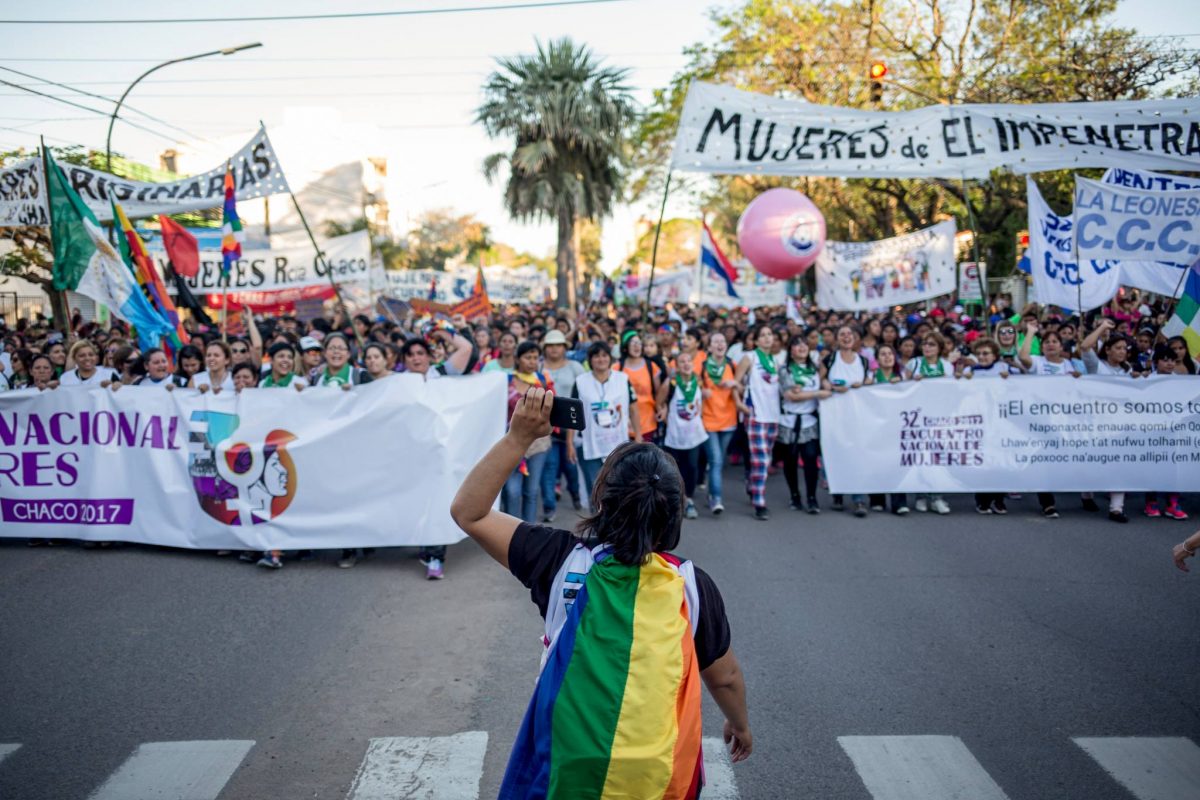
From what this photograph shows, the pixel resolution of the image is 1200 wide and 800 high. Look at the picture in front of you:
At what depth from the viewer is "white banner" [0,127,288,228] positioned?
10508 millimetres

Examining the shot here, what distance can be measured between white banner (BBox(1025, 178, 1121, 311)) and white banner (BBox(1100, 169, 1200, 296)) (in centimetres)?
20

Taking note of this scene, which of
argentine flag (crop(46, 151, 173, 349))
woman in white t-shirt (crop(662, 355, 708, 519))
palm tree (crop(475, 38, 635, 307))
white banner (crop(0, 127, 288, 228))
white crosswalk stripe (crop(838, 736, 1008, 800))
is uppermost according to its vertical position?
palm tree (crop(475, 38, 635, 307))

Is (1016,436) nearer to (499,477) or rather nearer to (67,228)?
(499,477)

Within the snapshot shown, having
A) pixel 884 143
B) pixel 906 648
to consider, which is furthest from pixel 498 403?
pixel 884 143

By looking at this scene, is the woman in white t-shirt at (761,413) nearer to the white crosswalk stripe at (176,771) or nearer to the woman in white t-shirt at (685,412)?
the woman in white t-shirt at (685,412)

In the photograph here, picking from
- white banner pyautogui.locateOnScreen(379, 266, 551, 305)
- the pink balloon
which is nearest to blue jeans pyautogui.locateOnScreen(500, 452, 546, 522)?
the pink balloon

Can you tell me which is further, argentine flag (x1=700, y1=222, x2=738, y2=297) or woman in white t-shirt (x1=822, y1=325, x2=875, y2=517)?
argentine flag (x1=700, y1=222, x2=738, y2=297)

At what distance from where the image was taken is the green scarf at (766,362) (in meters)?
9.11

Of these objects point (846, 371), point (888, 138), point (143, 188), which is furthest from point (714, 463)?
point (143, 188)

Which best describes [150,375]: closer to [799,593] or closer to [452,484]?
[452,484]

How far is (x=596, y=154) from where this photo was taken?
30.4 meters

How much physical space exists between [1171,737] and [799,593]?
2.53 meters

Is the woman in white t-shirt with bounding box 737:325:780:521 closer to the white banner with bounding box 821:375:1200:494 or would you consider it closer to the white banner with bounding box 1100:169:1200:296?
Result: the white banner with bounding box 821:375:1200:494

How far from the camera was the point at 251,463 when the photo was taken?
7.43 metres
